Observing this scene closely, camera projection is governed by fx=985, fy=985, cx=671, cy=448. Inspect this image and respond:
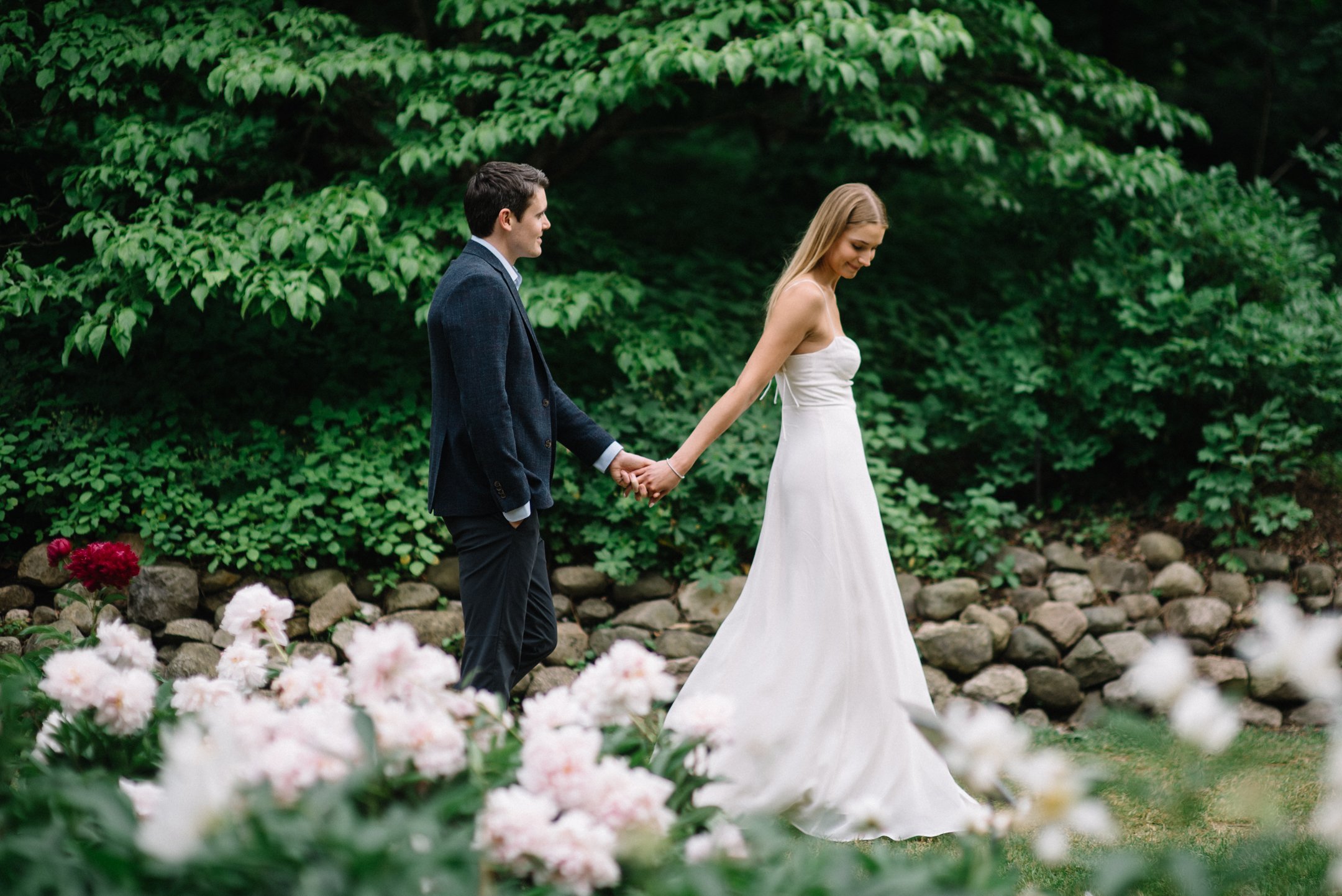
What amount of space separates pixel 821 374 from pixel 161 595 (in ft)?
10.2

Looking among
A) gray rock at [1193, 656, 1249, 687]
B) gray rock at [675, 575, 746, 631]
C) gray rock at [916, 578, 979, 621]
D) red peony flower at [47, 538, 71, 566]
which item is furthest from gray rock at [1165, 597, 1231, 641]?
red peony flower at [47, 538, 71, 566]

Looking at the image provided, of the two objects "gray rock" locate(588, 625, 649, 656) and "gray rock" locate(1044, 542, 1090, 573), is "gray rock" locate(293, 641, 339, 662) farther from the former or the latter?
"gray rock" locate(1044, 542, 1090, 573)

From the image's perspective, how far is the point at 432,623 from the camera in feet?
14.7

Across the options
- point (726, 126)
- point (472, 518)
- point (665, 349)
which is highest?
point (726, 126)

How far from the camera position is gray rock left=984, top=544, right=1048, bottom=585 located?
5.17 m

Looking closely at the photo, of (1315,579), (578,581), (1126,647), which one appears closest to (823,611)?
(578,581)

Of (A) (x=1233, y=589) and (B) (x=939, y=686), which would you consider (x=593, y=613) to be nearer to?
(B) (x=939, y=686)

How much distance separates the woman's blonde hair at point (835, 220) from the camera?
3.27 meters

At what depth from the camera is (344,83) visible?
5453 millimetres

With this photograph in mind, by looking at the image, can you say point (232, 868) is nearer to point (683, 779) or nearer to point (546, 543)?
point (683, 779)

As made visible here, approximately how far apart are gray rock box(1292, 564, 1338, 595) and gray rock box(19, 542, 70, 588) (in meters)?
5.96

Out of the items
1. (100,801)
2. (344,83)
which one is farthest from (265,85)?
(100,801)

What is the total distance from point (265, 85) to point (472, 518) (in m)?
3.16

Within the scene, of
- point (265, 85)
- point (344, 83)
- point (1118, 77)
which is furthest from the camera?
point (1118, 77)
